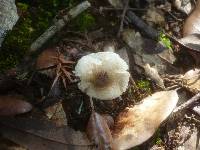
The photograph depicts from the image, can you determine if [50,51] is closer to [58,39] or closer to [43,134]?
[58,39]

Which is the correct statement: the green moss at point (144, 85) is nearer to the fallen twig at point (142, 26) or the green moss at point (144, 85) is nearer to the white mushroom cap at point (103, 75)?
the white mushroom cap at point (103, 75)

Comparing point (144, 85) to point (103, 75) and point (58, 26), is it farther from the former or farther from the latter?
point (58, 26)

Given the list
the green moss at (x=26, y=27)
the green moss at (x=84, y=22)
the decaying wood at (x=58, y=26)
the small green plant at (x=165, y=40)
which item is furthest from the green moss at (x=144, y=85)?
the green moss at (x=26, y=27)

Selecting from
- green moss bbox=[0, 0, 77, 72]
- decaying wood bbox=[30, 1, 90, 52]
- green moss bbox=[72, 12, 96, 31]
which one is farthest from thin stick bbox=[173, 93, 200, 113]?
green moss bbox=[0, 0, 77, 72]

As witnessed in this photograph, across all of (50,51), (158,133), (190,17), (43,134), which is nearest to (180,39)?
(190,17)

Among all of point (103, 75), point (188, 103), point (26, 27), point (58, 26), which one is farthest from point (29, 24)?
point (188, 103)

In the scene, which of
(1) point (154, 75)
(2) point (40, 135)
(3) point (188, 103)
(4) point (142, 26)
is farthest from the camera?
(4) point (142, 26)

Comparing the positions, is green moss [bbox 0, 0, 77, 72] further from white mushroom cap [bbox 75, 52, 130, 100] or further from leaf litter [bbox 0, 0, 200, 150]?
white mushroom cap [bbox 75, 52, 130, 100]
